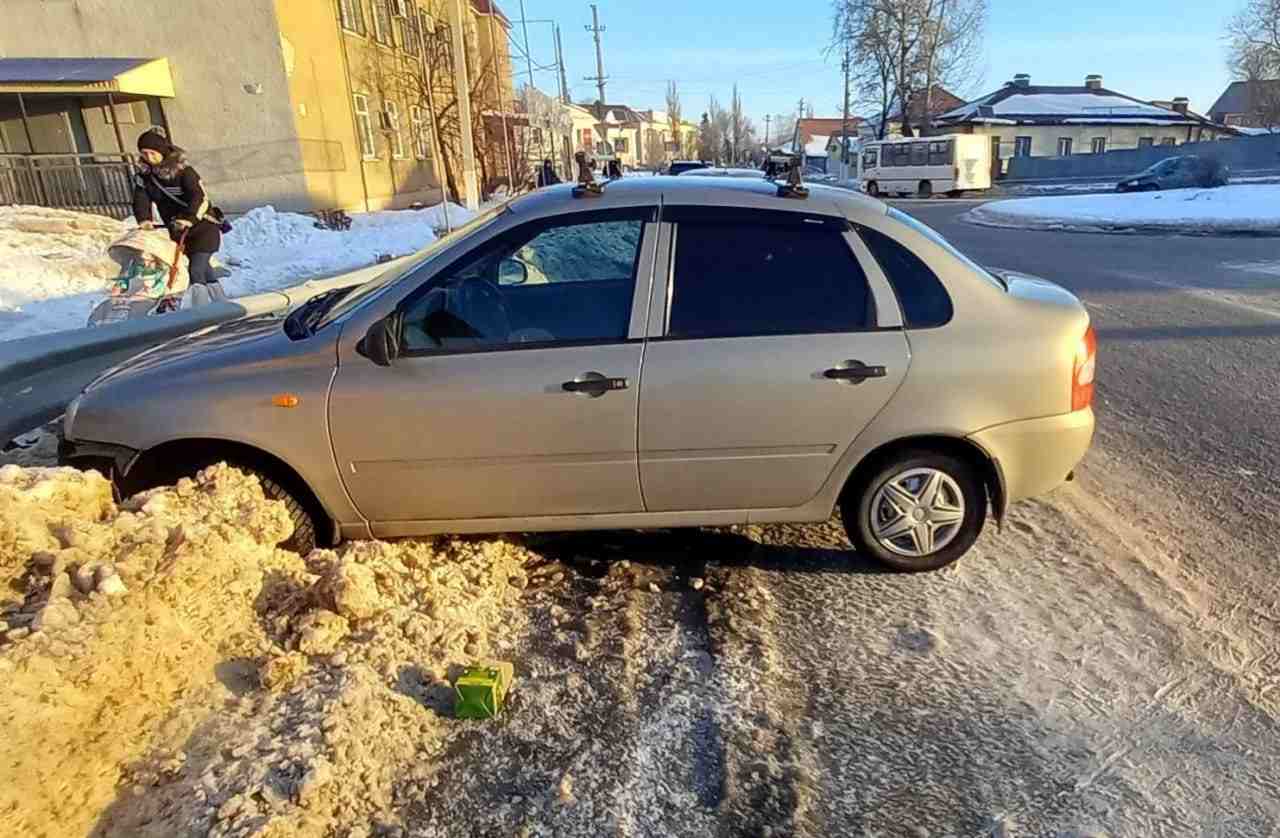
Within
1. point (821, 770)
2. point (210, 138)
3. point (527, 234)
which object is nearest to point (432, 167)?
point (210, 138)

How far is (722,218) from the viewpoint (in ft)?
11.2

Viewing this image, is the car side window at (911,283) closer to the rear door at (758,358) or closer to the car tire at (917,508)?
the rear door at (758,358)

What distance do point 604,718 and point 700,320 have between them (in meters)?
1.64

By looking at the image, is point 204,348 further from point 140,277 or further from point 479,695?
point 140,277

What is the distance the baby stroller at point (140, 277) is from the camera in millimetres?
7169

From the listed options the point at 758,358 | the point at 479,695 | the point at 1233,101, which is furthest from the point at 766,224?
the point at 1233,101

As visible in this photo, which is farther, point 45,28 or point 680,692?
point 45,28

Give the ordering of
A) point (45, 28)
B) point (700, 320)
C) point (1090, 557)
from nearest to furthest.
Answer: point (700, 320) < point (1090, 557) < point (45, 28)

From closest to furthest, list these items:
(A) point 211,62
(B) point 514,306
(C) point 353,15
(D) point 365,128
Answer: (B) point 514,306 → (A) point 211,62 → (C) point 353,15 → (D) point 365,128

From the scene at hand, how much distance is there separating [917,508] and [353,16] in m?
24.1

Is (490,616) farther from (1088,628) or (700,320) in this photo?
(1088,628)

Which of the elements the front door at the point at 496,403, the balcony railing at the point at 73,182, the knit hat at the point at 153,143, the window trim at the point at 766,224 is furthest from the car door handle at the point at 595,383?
the balcony railing at the point at 73,182

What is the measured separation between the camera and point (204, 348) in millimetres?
3596

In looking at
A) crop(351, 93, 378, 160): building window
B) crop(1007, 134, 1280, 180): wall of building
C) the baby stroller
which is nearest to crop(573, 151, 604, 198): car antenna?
the baby stroller
